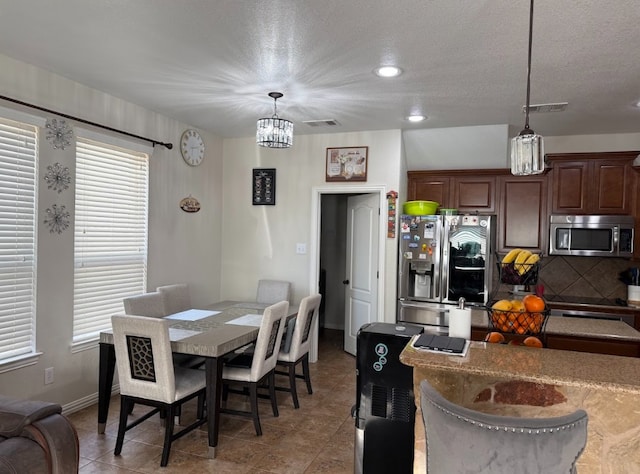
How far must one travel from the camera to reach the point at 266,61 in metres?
2.88

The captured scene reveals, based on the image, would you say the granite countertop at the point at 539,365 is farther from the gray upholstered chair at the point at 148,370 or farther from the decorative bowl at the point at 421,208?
the decorative bowl at the point at 421,208

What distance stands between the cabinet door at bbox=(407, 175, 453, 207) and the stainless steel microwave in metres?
1.10

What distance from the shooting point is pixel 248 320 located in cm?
372

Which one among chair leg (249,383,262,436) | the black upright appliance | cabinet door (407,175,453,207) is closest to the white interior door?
cabinet door (407,175,453,207)

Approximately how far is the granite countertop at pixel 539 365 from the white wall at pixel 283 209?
122 inches

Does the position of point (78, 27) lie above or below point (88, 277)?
above

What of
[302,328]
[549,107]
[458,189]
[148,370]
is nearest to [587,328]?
[549,107]

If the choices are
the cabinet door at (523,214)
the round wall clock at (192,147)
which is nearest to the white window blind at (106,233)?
the round wall clock at (192,147)

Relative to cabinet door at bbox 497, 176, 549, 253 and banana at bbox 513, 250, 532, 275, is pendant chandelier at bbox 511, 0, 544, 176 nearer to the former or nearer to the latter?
banana at bbox 513, 250, 532, 275

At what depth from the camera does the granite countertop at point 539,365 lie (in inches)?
56.8

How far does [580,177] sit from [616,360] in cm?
352

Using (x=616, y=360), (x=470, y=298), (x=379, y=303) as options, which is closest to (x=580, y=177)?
(x=470, y=298)

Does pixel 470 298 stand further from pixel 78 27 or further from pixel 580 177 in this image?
pixel 78 27

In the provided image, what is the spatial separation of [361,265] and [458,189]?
1.38m
